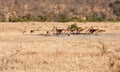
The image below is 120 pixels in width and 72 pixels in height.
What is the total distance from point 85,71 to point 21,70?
2221 millimetres

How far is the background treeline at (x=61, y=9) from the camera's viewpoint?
76062 mm

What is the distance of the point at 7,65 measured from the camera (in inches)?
563

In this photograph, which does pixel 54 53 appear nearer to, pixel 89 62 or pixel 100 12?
pixel 89 62

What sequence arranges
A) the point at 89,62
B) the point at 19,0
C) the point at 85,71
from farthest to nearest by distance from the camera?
the point at 19,0 < the point at 89,62 < the point at 85,71

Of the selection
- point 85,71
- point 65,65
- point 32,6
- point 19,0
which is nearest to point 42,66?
point 65,65

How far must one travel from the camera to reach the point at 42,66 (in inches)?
554

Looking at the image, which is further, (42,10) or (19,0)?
(19,0)

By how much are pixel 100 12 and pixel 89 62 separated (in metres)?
66.9

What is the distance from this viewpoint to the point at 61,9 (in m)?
83.7

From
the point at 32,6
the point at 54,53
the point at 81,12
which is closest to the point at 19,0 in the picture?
the point at 32,6

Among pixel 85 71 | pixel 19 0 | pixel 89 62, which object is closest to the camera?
pixel 85 71

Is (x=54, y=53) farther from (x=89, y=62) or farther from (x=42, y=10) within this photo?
(x=42, y=10)

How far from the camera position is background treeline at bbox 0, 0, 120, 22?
2995 inches

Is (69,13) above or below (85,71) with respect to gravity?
below
